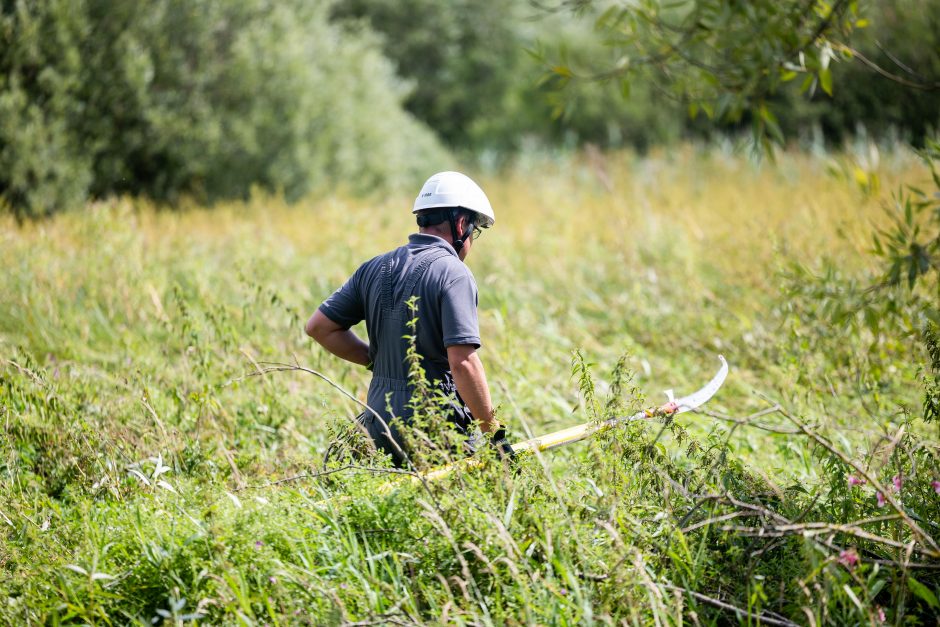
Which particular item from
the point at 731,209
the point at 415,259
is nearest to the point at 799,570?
the point at 415,259

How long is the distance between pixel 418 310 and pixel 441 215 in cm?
45

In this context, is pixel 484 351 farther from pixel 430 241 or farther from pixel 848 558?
pixel 848 558

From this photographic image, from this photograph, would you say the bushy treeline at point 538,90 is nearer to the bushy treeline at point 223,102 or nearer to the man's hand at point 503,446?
the bushy treeline at point 223,102

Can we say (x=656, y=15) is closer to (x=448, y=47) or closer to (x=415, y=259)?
(x=415, y=259)

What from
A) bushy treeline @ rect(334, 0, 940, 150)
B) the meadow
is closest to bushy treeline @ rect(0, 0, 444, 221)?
the meadow

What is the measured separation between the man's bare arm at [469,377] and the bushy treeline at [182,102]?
29.4ft

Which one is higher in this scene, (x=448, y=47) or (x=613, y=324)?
(x=448, y=47)

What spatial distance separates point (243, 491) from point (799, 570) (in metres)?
2.15

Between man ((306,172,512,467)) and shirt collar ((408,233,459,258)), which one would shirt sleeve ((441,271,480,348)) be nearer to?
man ((306,172,512,467))

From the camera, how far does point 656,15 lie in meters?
3.75

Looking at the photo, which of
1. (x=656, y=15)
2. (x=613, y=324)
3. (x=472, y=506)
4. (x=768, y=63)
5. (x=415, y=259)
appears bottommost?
(x=613, y=324)

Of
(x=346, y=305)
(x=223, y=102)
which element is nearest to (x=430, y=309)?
(x=346, y=305)

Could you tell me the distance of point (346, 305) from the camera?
3779mm

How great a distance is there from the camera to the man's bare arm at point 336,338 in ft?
12.5
